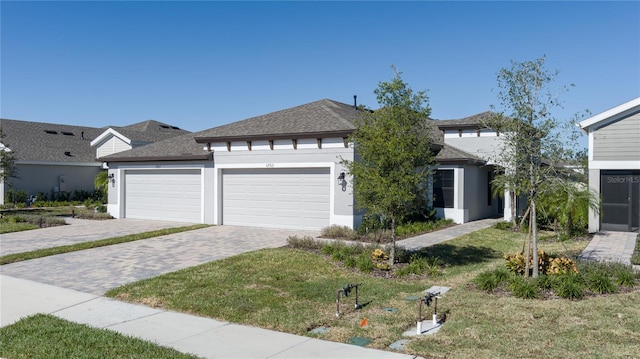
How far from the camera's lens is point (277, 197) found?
17984 millimetres

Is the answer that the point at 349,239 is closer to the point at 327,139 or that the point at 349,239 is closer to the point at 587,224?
the point at 327,139

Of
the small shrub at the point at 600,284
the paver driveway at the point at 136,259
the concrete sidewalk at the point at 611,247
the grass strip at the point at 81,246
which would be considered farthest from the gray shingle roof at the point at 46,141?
the small shrub at the point at 600,284

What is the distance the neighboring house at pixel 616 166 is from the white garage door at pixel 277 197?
9.76 meters

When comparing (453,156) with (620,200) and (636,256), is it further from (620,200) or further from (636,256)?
(636,256)

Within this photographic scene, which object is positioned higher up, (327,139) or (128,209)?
(327,139)

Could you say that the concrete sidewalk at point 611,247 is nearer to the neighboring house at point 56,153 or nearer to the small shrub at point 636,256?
the small shrub at point 636,256

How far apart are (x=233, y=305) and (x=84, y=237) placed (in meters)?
10.1

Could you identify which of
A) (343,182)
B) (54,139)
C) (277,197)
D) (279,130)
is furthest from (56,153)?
(343,182)

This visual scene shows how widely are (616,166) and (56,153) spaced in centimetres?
3102

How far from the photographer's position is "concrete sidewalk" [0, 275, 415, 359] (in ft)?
19.3

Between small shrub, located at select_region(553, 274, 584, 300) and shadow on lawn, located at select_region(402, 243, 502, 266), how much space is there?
9.54 feet

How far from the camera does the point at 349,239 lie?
1491cm

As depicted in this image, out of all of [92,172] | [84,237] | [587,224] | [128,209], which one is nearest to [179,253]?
[84,237]

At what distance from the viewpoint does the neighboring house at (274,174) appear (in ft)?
55.2
